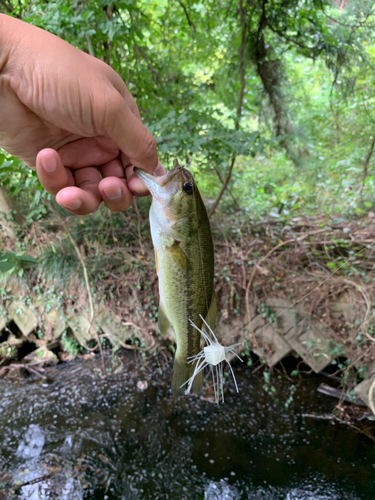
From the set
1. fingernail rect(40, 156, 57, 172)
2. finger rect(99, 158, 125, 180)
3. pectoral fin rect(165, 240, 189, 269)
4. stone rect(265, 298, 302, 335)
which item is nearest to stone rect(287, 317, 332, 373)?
stone rect(265, 298, 302, 335)

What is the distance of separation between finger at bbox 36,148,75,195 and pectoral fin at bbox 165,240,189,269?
2.20 feet

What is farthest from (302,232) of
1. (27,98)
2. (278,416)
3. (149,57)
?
(27,98)

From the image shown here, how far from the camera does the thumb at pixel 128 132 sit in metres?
1.37

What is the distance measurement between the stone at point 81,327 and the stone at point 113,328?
21 cm

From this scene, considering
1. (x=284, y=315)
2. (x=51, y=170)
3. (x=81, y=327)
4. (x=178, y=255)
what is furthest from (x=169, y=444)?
(x=51, y=170)

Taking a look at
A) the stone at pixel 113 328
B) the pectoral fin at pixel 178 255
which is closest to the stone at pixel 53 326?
the stone at pixel 113 328

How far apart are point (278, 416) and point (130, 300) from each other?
8.30 feet

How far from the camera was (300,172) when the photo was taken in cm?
623

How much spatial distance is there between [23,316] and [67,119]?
4.54 metres

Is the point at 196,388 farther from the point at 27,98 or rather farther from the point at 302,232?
the point at 302,232

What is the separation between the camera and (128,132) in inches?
56.4

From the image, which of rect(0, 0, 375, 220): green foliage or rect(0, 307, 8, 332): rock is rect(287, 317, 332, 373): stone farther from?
rect(0, 307, 8, 332): rock

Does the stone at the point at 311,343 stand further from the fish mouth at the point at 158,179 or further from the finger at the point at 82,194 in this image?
the finger at the point at 82,194

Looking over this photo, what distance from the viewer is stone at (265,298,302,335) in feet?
12.7
